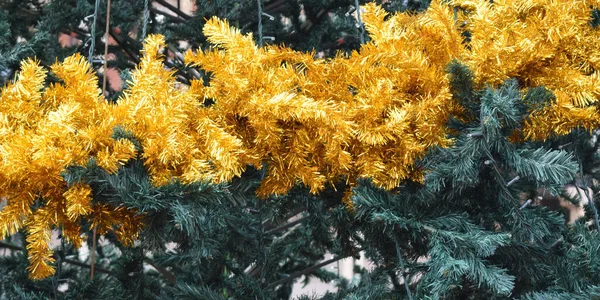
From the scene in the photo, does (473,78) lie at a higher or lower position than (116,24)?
lower

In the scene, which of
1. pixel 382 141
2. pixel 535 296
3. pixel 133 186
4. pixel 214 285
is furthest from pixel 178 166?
pixel 214 285

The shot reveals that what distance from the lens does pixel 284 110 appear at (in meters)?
0.52

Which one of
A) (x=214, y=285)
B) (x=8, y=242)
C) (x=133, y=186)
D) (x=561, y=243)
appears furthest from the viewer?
(x=8, y=242)

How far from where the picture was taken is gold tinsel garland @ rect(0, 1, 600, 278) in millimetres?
513

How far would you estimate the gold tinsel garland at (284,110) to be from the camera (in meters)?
0.51

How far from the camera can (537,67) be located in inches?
22.4

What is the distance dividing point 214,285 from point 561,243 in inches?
20.6

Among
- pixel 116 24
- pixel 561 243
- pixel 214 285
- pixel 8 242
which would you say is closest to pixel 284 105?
pixel 561 243

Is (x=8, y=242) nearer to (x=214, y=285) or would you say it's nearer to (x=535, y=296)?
(x=214, y=285)

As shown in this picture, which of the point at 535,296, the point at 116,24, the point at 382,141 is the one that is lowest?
the point at 535,296

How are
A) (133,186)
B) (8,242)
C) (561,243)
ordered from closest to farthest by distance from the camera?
(133,186) < (561,243) < (8,242)

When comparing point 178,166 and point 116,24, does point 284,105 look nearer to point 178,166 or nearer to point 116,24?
point 178,166

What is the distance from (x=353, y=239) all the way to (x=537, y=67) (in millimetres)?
251

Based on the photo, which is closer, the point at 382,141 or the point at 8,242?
the point at 382,141
